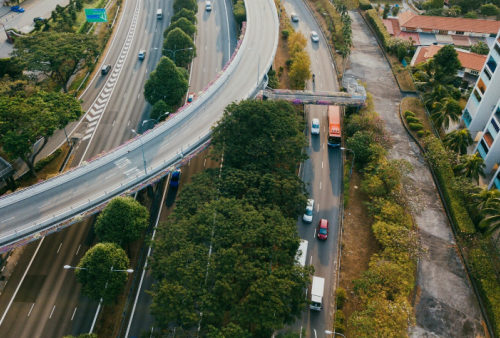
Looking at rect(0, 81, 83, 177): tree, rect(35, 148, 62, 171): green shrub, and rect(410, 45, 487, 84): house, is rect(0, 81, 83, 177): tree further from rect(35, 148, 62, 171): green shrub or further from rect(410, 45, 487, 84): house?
rect(410, 45, 487, 84): house

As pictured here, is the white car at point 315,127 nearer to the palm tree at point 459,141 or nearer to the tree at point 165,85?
the palm tree at point 459,141

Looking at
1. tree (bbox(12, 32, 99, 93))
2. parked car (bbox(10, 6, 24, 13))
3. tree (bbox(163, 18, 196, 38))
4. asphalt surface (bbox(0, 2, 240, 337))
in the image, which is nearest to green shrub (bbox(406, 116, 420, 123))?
tree (bbox(163, 18, 196, 38))

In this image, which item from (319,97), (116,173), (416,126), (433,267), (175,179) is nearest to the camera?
(433,267)

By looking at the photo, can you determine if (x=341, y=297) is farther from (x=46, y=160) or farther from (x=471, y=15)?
(x=471, y=15)

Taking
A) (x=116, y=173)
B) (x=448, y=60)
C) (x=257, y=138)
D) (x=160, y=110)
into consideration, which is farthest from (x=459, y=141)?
(x=116, y=173)

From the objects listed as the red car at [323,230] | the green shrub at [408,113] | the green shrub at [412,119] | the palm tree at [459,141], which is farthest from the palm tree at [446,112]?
the red car at [323,230]
